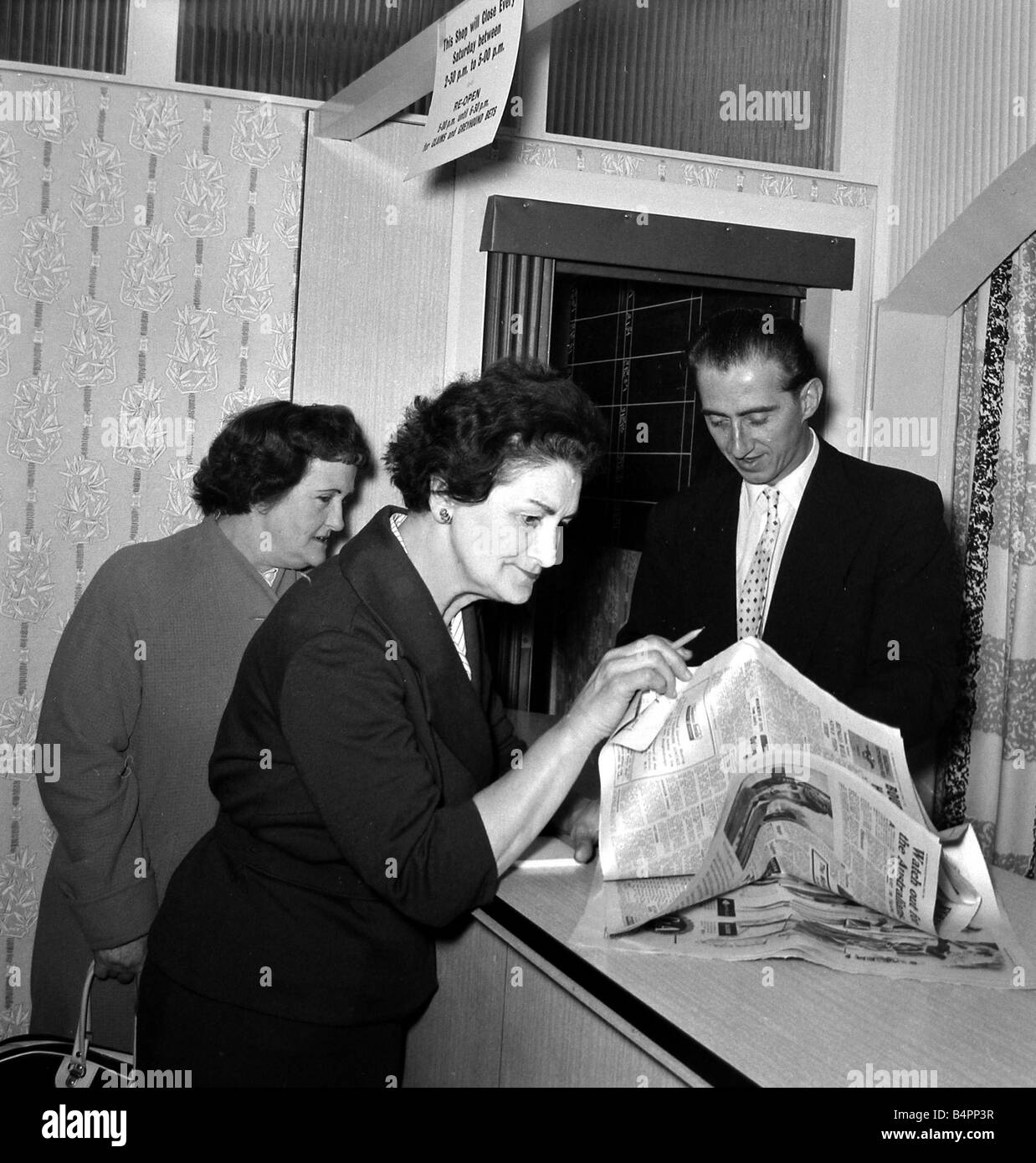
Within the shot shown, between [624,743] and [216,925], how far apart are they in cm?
52

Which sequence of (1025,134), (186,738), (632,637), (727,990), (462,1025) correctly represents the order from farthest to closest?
(1025,134) → (632,637) → (186,738) → (462,1025) → (727,990)

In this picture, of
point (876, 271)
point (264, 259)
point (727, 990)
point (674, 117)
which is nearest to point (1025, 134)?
point (876, 271)

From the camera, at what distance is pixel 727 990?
4.17 feet

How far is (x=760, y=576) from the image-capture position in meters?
2.44

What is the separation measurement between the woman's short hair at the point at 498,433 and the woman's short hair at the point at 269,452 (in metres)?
0.83

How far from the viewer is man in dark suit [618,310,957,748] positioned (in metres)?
2.27

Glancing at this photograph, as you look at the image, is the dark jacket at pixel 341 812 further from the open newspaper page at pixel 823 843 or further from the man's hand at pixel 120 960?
the man's hand at pixel 120 960

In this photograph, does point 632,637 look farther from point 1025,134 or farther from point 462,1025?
point 1025,134

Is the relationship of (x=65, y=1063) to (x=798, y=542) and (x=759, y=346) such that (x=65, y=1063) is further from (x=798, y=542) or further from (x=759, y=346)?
(x=759, y=346)

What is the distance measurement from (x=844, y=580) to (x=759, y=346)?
46 centimetres

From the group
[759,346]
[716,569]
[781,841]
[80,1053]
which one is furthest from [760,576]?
[80,1053]

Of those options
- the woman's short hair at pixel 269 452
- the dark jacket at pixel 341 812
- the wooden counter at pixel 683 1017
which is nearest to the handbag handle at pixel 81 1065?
the dark jacket at pixel 341 812

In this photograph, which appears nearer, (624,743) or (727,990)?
(727,990)

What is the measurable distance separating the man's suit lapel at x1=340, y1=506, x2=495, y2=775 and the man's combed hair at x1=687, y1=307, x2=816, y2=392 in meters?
1.01
